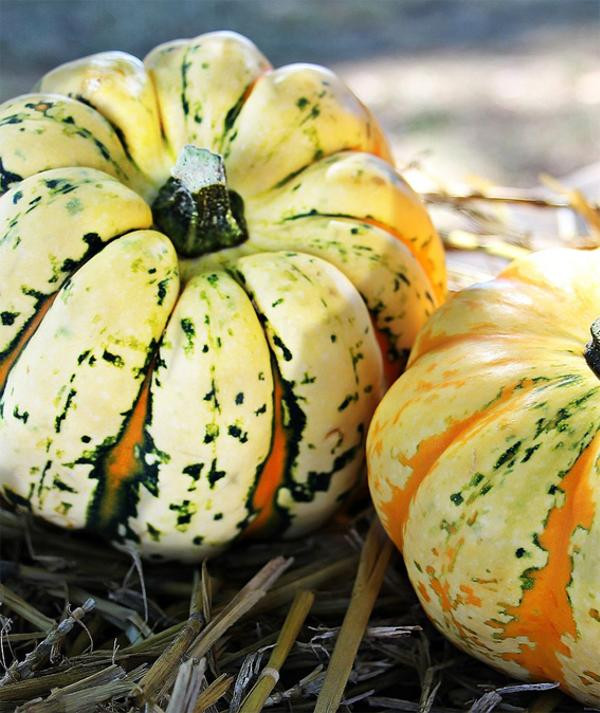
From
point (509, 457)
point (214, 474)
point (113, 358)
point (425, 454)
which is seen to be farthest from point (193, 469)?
point (509, 457)

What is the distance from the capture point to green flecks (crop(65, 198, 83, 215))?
1.19 meters

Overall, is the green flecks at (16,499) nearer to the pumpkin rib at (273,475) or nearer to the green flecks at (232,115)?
the pumpkin rib at (273,475)

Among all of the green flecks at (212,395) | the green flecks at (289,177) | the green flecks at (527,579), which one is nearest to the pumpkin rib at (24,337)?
the green flecks at (212,395)

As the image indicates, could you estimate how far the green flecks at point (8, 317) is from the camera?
117 cm

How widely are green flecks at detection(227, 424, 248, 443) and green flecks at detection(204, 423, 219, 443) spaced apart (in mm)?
17

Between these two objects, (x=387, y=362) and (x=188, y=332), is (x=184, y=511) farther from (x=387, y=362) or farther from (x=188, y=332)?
(x=387, y=362)

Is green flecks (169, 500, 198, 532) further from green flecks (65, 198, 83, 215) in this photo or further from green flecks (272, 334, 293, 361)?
green flecks (65, 198, 83, 215)

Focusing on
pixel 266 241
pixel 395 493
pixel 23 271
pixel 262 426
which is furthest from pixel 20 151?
pixel 395 493

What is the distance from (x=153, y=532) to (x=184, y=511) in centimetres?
6

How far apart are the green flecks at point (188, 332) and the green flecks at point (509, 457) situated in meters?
0.38

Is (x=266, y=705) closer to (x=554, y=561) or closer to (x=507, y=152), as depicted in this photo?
(x=554, y=561)

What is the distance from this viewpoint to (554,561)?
100cm

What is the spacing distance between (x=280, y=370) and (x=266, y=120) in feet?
1.26

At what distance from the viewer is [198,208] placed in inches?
49.7
